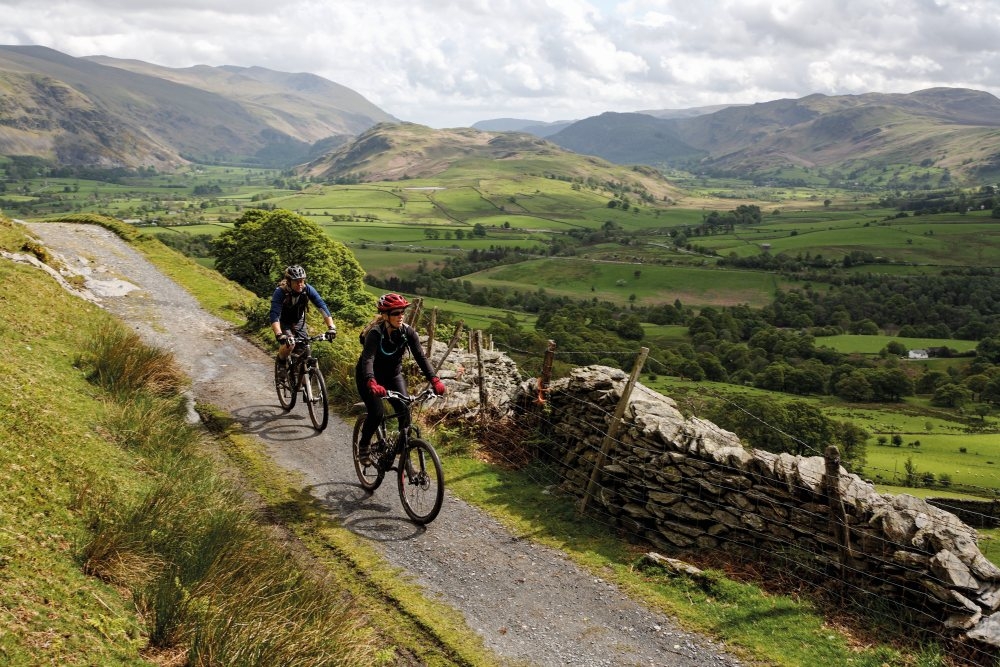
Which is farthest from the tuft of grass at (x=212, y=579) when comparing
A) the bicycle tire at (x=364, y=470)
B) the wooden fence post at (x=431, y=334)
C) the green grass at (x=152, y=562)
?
the wooden fence post at (x=431, y=334)

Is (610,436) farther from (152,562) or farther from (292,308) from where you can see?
(152,562)

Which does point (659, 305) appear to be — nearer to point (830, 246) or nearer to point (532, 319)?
point (532, 319)

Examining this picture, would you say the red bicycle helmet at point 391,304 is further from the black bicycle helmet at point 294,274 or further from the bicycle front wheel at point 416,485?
the black bicycle helmet at point 294,274

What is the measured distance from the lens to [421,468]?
33.1 feet

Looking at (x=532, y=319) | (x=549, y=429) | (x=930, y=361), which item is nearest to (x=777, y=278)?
(x=930, y=361)

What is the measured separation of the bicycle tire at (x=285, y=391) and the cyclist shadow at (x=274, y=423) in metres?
0.17

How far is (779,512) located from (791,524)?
23cm

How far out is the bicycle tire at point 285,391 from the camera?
47.0 ft

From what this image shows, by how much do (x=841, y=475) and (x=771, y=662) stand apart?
10.3 feet

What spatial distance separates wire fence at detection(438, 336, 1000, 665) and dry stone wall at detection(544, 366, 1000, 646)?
0.02 m

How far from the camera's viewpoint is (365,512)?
10.4 m

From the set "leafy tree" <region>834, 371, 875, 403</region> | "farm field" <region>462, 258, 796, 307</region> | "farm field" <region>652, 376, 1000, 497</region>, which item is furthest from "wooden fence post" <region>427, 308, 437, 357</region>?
"farm field" <region>462, 258, 796, 307</region>

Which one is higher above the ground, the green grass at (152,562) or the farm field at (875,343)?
the green grass at (152,562)

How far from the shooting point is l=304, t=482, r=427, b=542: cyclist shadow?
387 inches
